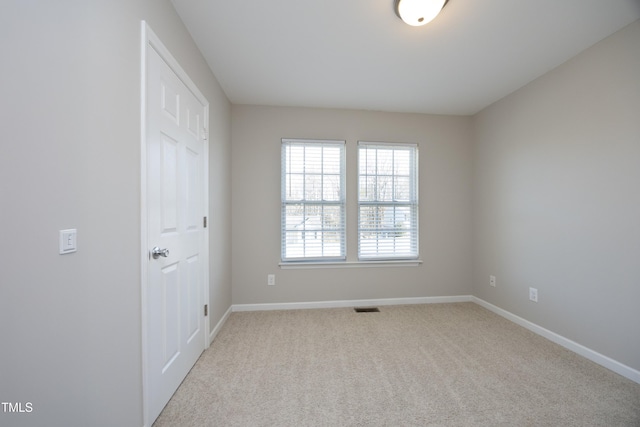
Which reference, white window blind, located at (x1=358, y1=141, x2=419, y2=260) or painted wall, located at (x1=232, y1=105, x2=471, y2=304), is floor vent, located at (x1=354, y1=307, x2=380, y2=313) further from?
white window blind, located at (x1=358, y1=141, x2=419, y2=260)

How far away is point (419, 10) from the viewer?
162 centimetres

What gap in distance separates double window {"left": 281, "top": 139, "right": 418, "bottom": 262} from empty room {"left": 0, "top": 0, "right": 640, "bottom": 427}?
0.09 ft

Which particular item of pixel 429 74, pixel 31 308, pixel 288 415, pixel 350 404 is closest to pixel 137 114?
pixel 31 308

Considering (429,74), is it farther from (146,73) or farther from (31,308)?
(31,308)

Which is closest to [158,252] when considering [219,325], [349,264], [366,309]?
[219,325]

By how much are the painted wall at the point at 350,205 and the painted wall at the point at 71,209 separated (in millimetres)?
1828

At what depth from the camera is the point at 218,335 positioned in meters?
2.51

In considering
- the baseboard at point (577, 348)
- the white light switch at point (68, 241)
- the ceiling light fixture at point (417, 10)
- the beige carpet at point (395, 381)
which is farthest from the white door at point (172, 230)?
the baseboard at point (577, 348)

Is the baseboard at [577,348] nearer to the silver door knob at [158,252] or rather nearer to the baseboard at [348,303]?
the baseboard at [348,303]

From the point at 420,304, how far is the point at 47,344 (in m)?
3.48

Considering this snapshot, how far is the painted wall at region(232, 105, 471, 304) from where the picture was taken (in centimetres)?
317

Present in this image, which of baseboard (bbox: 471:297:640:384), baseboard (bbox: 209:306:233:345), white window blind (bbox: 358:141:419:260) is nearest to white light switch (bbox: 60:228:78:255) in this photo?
baseboard (bbox: 209:306:233:345)

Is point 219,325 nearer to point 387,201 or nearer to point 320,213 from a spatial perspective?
point 320,213

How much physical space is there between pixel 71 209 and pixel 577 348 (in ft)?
11.8
